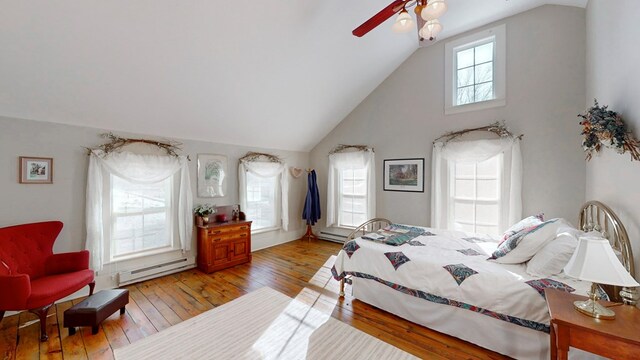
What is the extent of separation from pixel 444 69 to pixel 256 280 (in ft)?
A: 14.8

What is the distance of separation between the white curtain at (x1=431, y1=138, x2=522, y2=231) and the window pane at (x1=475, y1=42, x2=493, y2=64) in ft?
4.40

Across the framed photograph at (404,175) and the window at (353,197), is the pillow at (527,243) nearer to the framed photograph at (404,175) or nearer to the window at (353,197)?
the framed photograph at (404,175)

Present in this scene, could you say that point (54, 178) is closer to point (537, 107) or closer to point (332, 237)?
point (332, 237)

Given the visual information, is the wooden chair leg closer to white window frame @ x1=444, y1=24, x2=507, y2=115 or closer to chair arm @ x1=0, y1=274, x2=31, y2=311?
chair arm @ x1=0, y1=274, x2=31, y2=311

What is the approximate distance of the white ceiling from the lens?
225 centimetres

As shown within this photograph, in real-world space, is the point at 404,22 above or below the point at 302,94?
below

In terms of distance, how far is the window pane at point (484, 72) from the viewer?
3.83 meters

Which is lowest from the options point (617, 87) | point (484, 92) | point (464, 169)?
point (464, 169)

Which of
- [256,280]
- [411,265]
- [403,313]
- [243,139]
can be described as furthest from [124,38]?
[403,313]

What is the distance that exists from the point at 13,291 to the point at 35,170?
4.64 feet

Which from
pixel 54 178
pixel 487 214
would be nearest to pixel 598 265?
pixel 487 214

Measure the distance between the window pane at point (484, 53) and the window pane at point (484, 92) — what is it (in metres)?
0.40

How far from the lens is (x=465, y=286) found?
2.12 metres

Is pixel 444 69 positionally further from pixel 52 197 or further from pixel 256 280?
pixel 52 197
